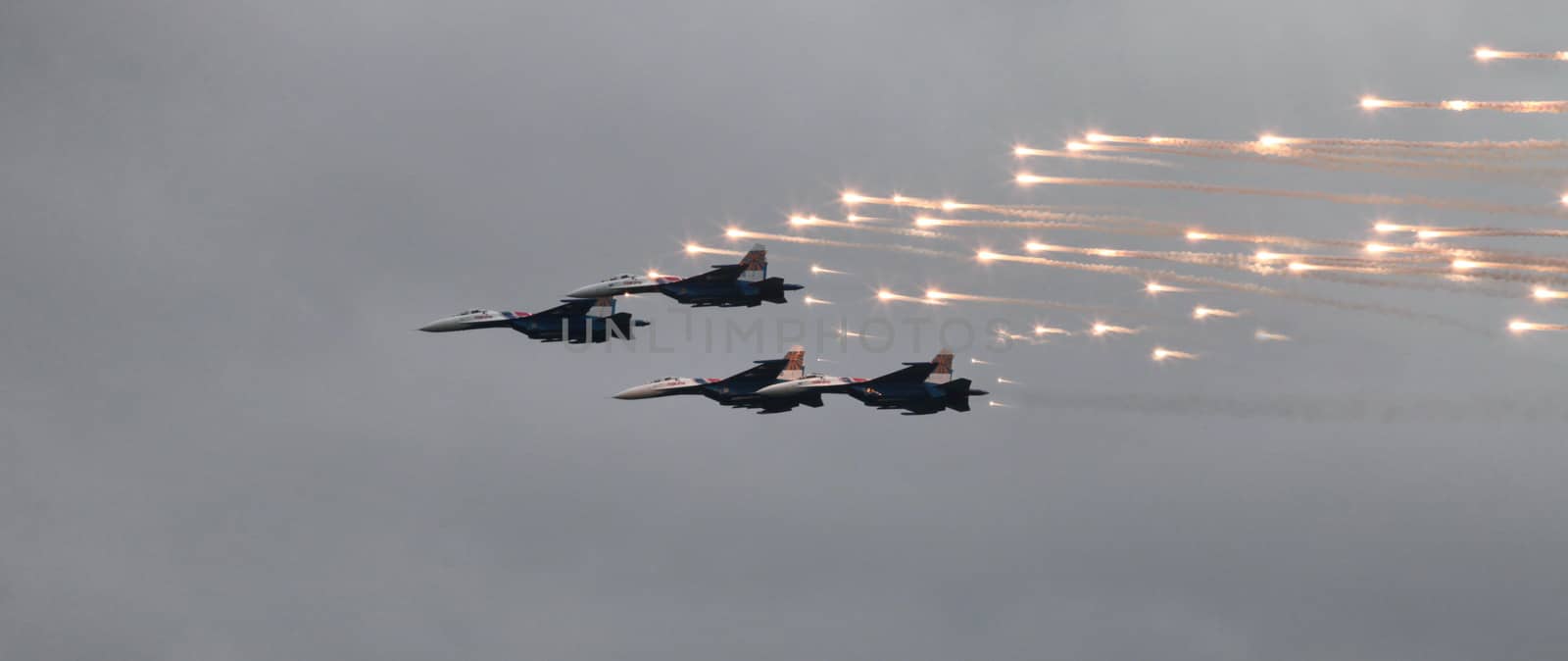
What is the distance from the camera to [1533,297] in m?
109

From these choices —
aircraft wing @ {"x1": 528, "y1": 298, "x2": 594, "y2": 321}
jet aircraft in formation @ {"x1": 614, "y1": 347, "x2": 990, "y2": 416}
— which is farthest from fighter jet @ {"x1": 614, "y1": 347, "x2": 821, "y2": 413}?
aircraft wing @ {"x1": 528, "y1": 298, "x2": 594, "y2": 321}

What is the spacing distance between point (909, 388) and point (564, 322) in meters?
25.3

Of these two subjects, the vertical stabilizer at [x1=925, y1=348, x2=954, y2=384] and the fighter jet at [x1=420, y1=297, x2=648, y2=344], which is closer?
the vertical stabilizer at [x1=925, y1=348, x2=954, y2=384]

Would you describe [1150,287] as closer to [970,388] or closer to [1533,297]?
[970,388]

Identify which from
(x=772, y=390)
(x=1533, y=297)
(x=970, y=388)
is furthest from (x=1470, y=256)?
(x=772, y=390)

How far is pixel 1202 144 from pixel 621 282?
150ft

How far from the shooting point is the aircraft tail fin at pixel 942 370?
470 feet

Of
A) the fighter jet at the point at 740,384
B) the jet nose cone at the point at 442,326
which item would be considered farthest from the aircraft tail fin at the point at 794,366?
the jet nose cone at the point at 442,326

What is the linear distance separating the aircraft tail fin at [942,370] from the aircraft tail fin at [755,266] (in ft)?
40.7

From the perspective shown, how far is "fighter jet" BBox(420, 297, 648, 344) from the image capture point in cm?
14975

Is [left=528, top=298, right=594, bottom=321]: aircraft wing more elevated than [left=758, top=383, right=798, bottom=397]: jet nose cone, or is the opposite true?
[left=528, top=298, right=594, bottom=321]: aircraft wing

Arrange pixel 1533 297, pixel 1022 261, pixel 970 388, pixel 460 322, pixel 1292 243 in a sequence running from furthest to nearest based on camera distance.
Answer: pixel 460 322, pixel 970 388, pixel 1022 261, pixel 1292 243, pixel 1533 297

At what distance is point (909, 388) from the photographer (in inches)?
5635

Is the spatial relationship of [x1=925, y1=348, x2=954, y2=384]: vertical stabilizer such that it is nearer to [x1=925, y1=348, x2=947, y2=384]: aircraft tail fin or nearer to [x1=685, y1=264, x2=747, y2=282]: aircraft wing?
[x1=925, y1=348, x2=947, y2=384]: aircraft tail fin
